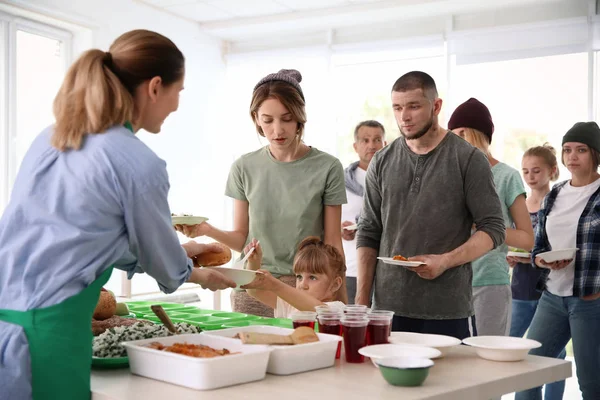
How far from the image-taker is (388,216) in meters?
2.76

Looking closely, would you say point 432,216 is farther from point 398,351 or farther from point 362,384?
point 362,384

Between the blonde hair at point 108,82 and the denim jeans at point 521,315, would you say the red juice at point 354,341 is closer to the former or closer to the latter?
the blonde hair at point 108,82

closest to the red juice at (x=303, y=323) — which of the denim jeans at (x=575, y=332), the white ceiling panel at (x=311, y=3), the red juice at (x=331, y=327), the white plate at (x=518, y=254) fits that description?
the red juice at (x=331, y=327)

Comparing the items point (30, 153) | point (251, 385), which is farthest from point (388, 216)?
point (30, 153)

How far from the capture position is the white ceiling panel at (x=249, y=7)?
20.9 feet

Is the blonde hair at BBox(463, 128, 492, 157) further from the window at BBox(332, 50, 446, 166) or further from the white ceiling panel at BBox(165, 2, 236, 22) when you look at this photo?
the white ceiling panel at BBox(165, 2, 236, 22)

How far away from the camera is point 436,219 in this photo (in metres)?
2.64

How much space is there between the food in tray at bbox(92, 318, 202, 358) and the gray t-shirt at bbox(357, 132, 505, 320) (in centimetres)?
95

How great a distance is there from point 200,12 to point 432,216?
472 centimetres

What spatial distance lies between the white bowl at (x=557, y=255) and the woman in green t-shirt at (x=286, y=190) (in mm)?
1040

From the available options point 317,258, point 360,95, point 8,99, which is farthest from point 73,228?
point 360,95

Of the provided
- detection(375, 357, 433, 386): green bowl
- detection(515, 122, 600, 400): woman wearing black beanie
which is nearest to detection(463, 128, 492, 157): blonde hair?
detection(515, 122, 600, 400): woman wearing black beanie

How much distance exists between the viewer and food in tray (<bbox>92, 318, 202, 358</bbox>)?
5.86 feet

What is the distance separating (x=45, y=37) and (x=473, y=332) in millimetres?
4436
